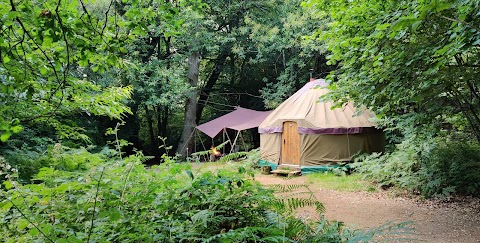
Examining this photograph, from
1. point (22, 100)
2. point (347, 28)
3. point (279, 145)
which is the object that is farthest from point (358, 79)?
point (279, 145)

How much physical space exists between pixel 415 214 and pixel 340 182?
9.07 feet

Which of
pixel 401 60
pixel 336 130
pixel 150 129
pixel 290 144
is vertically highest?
pixel 401 60

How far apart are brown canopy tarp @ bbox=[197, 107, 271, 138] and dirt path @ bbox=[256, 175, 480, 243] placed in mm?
5938

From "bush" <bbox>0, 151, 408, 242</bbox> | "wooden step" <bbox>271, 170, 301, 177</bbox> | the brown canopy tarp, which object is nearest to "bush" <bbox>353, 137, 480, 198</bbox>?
"wooden step" <bbox>271, 170, 301, 177</bbox>

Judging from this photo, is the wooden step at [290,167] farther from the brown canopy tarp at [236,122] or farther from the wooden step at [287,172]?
the brown canopy tarp at [236,122]

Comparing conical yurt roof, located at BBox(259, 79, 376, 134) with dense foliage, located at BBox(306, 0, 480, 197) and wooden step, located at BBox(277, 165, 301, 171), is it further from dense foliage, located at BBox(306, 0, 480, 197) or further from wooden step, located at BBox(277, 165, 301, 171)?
dense foliage, located at BBox(306, 0, 480, 197)

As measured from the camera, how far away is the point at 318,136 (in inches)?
384

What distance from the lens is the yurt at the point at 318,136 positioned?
9680 mm

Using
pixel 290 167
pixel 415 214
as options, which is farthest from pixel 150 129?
pixel 415 214

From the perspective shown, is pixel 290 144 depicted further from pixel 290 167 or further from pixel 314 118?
pixel 314 118

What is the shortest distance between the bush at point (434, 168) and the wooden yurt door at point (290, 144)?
2.70m

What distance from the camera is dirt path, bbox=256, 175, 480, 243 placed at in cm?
432

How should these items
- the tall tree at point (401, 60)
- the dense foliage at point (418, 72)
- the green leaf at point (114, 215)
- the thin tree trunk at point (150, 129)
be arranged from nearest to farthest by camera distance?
the green leaf at point (114, 215)
the dense foliage at point (418, 72)
the tall tree at point (401, 60)
the thin tree trunk at point (150, 129)

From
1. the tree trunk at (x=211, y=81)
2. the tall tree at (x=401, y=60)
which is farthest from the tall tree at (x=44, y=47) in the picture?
the tree trunk at (x=211, y=81)
